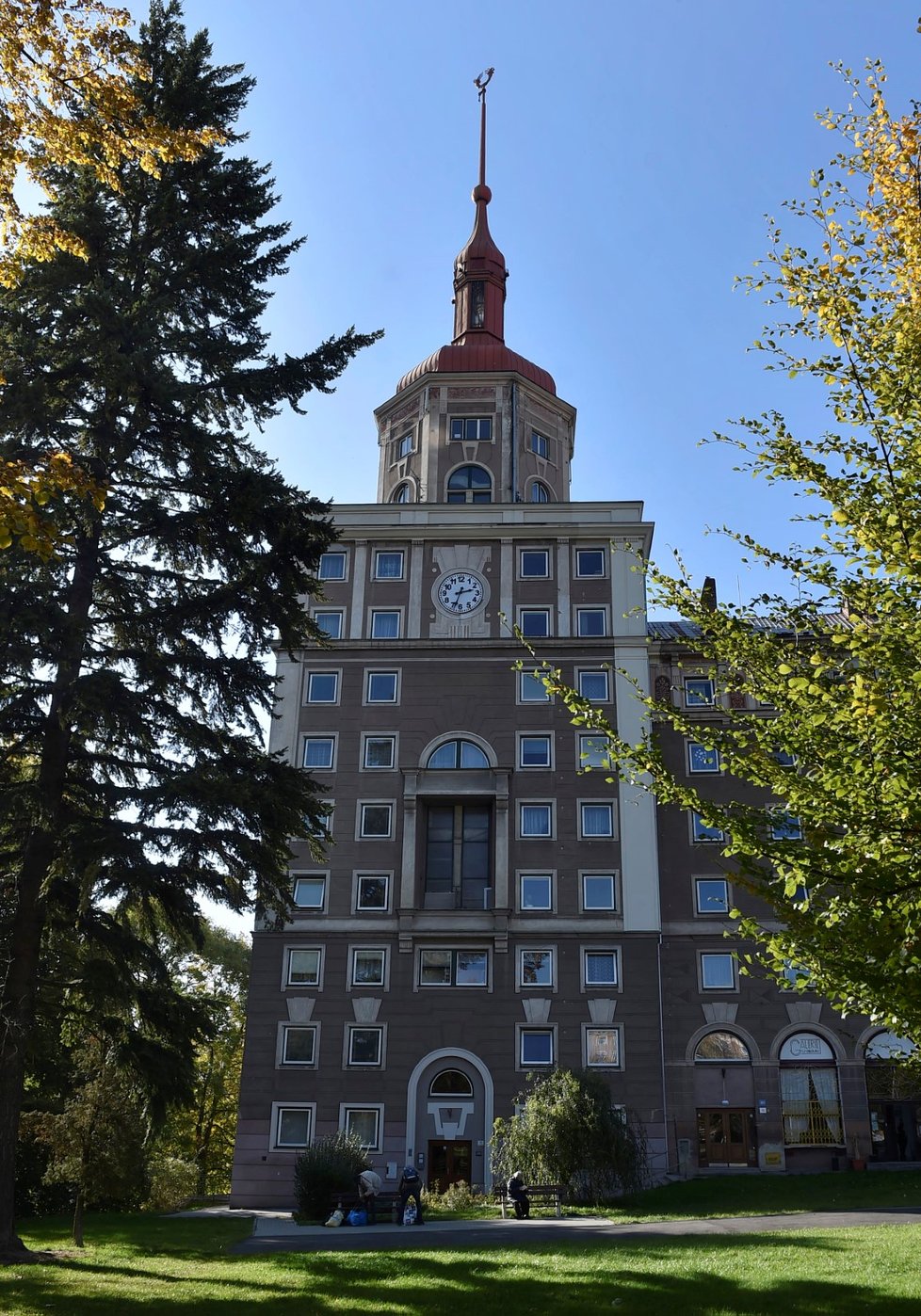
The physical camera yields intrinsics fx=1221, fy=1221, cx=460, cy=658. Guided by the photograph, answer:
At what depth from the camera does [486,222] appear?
62.7 m

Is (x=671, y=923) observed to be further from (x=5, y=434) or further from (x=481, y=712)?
(x=5, y=434)

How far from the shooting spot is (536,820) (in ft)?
150

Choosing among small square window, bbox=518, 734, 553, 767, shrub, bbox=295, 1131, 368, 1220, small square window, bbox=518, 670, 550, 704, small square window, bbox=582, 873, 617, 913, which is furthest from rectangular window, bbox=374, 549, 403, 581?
shrub, bbox=295, 1131, 368, 1220

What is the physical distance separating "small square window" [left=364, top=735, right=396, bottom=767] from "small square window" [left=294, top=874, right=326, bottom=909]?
Result: 15.7 feet

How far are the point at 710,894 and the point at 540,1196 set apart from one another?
15.8 m

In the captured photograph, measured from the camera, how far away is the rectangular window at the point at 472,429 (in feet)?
178

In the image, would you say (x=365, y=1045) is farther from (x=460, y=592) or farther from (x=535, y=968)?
(x=460, y=592)

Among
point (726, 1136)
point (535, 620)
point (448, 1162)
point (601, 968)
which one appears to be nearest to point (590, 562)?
point (535, 620)

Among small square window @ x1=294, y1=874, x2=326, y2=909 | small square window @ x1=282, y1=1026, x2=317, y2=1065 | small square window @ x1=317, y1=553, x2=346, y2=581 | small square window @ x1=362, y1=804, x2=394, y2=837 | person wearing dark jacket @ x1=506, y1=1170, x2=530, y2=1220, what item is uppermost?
small square window @ x1=317, y1=553, x2=346, y2=581

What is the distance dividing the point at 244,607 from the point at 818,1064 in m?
32.2

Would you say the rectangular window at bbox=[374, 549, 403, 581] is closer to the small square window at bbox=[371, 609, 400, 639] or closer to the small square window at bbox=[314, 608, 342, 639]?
the small square window at bbox=[371, 609, 400, 639]

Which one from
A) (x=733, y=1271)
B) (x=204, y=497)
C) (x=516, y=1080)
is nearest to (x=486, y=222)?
(x=516, y=1080)

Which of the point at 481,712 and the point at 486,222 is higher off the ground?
the point at 486,222

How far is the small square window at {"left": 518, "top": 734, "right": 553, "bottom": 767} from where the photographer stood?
1829 inches
